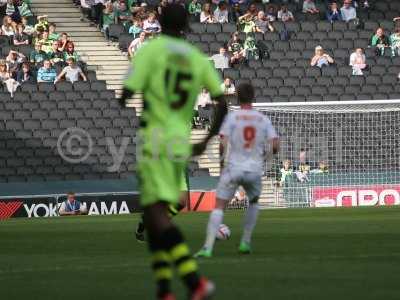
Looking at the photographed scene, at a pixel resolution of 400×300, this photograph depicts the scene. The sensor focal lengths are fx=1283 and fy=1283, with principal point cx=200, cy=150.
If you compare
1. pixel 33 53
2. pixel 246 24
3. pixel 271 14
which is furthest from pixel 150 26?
pixel 271 14

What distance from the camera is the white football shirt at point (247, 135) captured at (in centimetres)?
1436

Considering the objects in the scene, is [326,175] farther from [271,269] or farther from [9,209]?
[271,269]

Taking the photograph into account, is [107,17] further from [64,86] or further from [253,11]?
[253,11]

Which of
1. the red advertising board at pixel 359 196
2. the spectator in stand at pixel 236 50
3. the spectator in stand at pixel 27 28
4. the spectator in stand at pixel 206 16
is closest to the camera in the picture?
the red advertising board at pixel 359 196

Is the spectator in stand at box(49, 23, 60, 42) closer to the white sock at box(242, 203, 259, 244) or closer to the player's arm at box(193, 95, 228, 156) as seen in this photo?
the white sock at box(242, 203, 259, 244)

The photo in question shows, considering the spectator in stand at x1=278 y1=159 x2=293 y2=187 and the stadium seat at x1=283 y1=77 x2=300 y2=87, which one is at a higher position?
the stadium seat at x1=283 y1=77 x2=300 y2=87

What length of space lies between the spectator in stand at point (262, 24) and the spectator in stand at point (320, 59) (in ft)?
5.31

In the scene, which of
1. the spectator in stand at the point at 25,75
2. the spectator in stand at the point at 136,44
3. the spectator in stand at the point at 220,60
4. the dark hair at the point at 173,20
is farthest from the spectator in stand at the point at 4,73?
the dark hair at the point at 173,20

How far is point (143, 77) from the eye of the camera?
8.52m

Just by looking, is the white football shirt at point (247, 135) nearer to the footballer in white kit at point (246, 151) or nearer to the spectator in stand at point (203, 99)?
the footballer in white kit at point (246, 151)

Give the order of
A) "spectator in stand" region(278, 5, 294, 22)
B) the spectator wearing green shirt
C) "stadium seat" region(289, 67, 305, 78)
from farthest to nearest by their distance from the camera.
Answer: "spectator in stand" region(278, 5, 294, 22) < "stadium seat" region(289, 67, 305, 78) < the spectator wearing green shirt

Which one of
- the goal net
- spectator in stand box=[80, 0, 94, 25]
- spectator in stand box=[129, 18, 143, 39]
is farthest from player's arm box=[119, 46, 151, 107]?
spectator in stand box=[80, 0, 94, 25]

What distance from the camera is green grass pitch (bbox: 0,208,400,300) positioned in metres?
10.5

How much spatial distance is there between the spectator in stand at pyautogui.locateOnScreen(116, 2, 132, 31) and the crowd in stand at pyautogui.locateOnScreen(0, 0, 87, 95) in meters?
1.99
